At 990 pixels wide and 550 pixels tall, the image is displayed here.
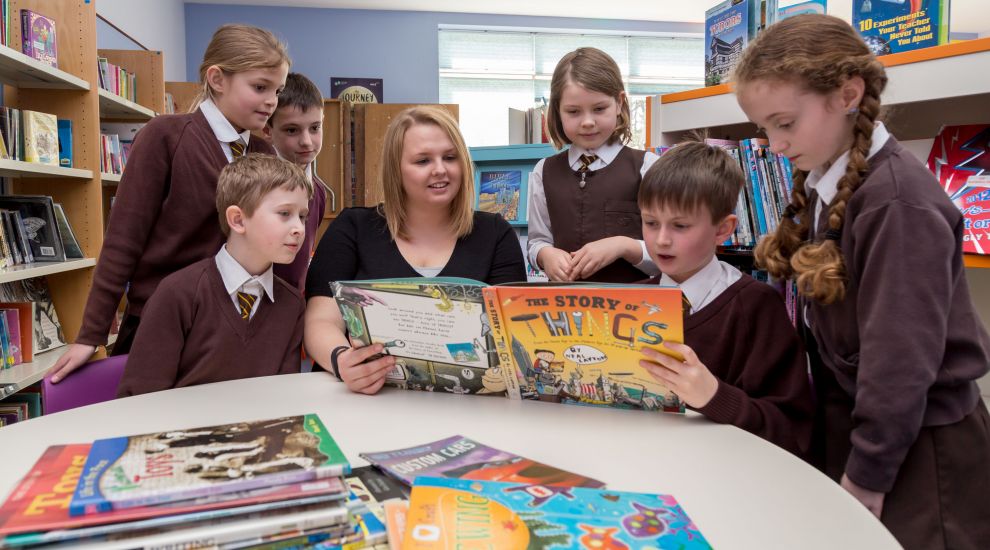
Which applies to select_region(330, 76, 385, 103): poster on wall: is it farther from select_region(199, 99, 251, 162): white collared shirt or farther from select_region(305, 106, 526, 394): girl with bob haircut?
select_region(305, 106, 526, 394): girl with bob haircut

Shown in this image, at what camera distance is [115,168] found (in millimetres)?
3824

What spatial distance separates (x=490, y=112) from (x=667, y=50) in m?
2.18

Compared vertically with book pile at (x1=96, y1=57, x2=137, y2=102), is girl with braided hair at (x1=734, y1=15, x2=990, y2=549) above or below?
below

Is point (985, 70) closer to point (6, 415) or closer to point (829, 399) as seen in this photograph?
point (829, 399)

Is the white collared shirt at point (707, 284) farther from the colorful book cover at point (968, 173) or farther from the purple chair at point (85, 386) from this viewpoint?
the purple chair at point (85, 386)

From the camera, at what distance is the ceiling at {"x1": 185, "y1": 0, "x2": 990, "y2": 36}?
6.77m

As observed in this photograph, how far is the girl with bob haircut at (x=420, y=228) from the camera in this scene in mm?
1577

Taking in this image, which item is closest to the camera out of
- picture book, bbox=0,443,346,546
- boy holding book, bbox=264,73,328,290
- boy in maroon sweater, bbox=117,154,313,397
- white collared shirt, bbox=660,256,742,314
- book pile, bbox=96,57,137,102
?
picture book, bbox=0,443,346,546

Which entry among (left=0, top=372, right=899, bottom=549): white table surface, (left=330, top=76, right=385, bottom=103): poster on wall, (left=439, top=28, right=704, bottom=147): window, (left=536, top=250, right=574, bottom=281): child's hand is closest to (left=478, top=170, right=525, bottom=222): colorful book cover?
(left=536, top=250, right=574, bottom=281): child's hand

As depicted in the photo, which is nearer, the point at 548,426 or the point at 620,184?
the point at 548,426

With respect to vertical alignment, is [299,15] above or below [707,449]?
above

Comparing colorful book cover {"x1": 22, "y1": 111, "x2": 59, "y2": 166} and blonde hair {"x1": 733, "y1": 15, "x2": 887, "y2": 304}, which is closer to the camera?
blonde hair {"x1": 733, "y1": 15, "x2": 887, "y2": 304}

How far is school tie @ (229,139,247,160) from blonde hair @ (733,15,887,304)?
1.24m

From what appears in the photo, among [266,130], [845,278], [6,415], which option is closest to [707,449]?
[845,278]
